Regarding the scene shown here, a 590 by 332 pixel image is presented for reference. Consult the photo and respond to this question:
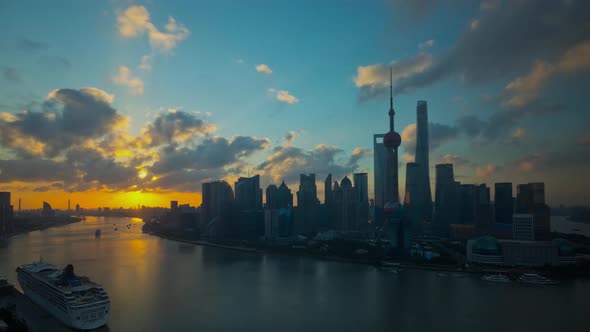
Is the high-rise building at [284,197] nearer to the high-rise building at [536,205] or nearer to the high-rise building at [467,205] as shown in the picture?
the high-rise building at [467,205]

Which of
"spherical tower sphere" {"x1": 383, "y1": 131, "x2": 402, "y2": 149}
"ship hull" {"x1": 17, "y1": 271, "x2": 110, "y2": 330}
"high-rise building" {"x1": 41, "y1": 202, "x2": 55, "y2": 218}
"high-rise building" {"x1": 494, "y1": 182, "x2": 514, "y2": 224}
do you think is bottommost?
"high-rise building" {"x1": 41, "y1": 202, "x2": 55, "y2": 218}

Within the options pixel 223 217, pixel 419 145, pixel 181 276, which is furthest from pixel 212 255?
pixel 419 145

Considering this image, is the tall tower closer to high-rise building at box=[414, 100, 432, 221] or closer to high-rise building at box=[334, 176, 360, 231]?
high-rise building at box=[334, 176, 360, 231]

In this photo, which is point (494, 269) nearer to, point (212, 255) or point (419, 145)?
point (212, 255)

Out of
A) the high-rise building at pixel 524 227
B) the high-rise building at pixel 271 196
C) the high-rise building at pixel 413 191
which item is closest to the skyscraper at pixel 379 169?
the high-rise building at pixel 413 191

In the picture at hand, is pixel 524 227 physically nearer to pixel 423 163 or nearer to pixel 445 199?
pixel 445 199

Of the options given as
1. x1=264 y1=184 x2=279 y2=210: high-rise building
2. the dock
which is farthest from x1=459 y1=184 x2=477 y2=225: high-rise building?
the dock
